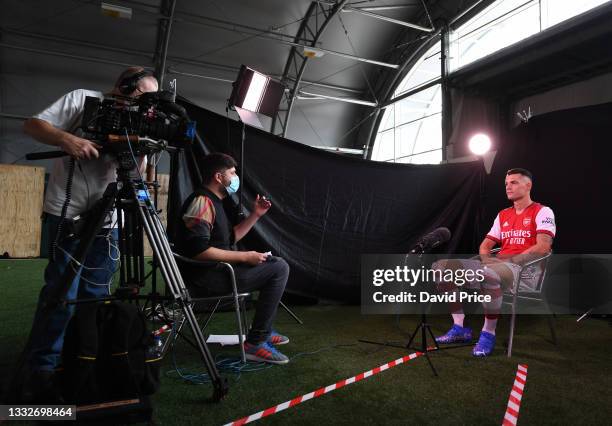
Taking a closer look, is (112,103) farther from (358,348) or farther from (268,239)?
(268,239)

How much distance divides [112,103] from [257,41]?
8189 millimetres

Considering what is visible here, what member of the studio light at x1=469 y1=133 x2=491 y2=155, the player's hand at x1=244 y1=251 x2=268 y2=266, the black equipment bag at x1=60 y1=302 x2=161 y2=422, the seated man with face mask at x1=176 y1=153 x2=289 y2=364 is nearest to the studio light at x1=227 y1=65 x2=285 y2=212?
the seated man with face mask at x1=176 y1=153 x2=289 y2=364

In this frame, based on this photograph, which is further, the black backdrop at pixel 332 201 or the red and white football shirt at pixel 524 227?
the black backdrop at pixel 332 201

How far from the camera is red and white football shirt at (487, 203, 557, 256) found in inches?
98.7

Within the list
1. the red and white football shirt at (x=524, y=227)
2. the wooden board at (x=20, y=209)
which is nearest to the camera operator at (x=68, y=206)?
the red and white football shirt at (x=524, y=227)

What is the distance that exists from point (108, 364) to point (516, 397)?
5.23 feet

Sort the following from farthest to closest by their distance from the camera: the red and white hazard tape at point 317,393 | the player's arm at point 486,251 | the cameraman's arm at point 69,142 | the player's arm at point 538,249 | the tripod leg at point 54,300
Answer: the player's arm at point 486,251 → the player's arm at point 538,249 → the red and white hazard tape at point 317,393 → the cameraman's arm at point 69,142 → the tripod leg at point 54,300

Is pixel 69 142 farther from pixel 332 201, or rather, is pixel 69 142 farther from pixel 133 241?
pixel 332 201

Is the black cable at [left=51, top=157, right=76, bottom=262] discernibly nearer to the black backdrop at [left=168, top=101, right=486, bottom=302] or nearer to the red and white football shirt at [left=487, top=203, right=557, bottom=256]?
the black backdrop at [left=168, top=101, right=486, bottom=302]

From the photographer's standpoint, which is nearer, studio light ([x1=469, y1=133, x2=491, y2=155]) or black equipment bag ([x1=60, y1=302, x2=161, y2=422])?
black equipment bag ([x1=60, y1=302, x2=161, y2=422])

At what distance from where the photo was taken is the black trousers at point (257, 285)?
1943 mm

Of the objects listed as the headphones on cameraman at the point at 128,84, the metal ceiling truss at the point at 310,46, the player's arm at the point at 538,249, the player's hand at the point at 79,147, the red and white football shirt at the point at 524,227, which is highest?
the metal ceiling truss at the point at 310,46

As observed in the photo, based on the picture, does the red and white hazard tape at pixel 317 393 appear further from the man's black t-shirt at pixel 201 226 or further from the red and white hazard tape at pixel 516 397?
the man's black t-shirt at pixel 201 226

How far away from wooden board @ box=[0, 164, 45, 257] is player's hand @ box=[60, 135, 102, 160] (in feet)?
23.0
